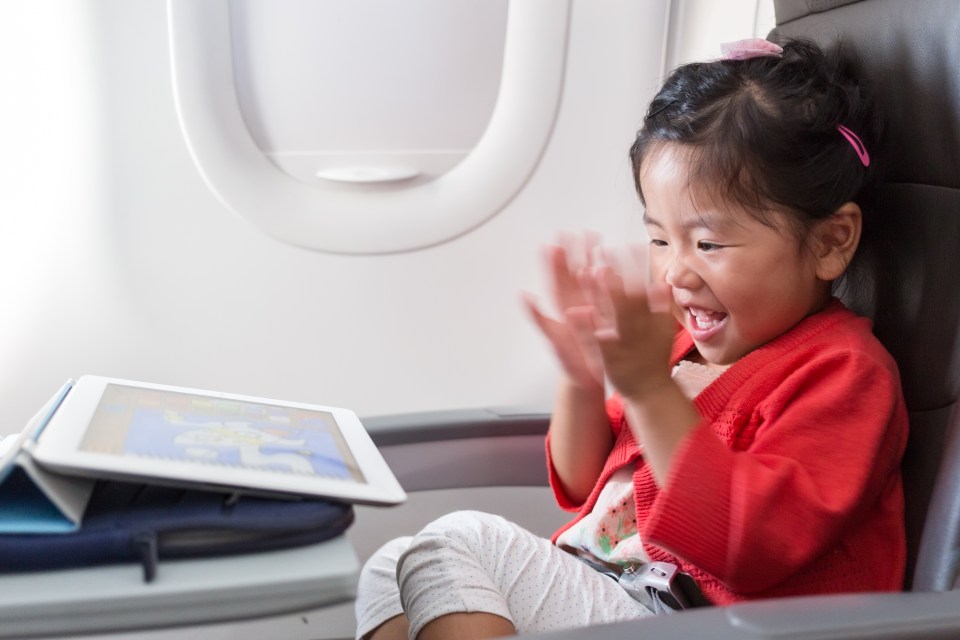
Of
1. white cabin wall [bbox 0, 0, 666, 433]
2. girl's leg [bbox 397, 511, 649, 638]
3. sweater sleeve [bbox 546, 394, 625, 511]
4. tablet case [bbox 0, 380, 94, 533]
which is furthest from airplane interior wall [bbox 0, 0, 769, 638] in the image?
tablet case [bbox 0, 380, 94, 533]

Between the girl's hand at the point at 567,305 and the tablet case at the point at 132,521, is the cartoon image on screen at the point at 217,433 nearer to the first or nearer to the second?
the tablet case at the point at 132,521

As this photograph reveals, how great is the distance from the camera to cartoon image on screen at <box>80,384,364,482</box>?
0.60 meters

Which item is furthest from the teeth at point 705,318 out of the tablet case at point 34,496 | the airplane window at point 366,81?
the tablet case at point 34,496

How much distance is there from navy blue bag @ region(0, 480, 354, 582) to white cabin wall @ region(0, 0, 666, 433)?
0.72 m

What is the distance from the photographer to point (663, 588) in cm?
90

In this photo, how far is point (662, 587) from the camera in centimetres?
90

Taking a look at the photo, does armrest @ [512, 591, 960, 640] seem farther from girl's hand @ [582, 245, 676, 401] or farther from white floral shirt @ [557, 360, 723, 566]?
white floral shirt @ [557, 360, 723, 566]

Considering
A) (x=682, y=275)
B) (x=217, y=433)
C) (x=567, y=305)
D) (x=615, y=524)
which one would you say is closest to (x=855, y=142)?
(x=682, y=275)

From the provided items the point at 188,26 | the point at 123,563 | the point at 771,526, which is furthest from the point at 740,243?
the point at 188,26

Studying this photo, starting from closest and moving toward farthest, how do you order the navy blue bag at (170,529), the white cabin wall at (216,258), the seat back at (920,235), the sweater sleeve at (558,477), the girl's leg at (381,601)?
1. the navy blue bag at (170,529)
2. the seat back at (920,235)
3. the girl's leg at (381,601)
4. the sweater sleeve at (558,477)
5. the white cabin wall at (216,258)

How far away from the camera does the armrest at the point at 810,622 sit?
0.57 meters

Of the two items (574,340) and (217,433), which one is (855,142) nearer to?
(574,340)

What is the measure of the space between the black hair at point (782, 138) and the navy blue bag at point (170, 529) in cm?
51

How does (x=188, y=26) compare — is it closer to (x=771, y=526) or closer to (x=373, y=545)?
(x=373, y=545)
